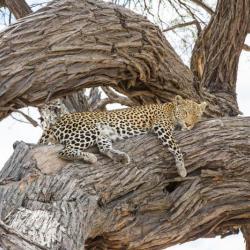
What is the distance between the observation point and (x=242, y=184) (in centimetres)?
577

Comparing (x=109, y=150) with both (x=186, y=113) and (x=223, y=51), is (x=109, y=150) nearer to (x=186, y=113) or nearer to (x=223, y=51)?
(x=186, y=113)

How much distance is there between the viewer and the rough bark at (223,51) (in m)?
7.16

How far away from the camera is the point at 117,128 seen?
553 cm

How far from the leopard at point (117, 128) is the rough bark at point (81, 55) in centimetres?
39

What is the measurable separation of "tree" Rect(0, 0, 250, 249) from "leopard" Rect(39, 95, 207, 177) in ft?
0.26

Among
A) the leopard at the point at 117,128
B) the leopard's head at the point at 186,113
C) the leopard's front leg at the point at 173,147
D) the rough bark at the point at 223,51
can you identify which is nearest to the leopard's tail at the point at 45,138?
the leopard at the point at 117,128

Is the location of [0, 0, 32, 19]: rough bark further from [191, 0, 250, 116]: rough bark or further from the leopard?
the leopard

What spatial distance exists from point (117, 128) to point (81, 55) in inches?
29.7

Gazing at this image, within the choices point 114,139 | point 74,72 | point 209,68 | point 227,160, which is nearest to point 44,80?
point 74,72

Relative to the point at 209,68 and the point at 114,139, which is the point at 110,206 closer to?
the point at 114,139

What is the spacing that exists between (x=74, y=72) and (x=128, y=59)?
649mm

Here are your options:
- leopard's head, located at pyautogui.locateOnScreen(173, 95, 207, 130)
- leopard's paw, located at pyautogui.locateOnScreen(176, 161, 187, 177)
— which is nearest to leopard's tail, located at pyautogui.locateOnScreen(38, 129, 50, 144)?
leopard's paw, located at pyautogui.locateOnScreen(176, 161, 187, 177)

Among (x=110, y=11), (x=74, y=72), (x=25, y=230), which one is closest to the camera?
(x=25, y=230)

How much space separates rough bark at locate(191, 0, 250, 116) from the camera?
23.5 feet
